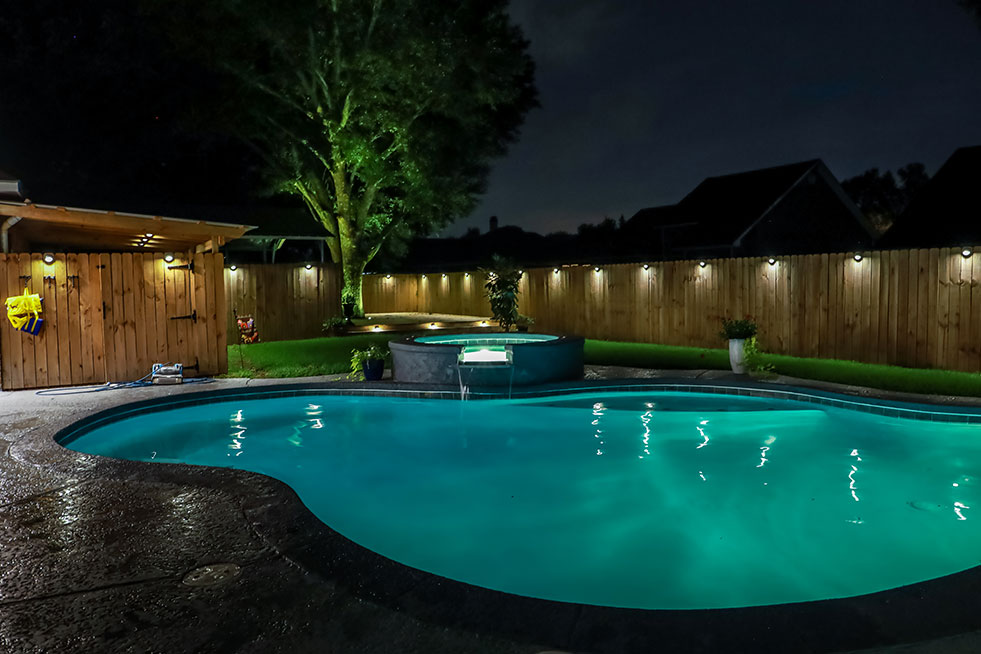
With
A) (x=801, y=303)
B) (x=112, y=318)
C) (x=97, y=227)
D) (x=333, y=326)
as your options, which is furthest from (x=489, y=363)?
(x=333, y=326)

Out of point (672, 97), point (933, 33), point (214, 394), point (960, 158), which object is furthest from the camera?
point (672, 97)

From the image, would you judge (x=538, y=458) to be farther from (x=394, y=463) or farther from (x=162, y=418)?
(x=162, y=418)

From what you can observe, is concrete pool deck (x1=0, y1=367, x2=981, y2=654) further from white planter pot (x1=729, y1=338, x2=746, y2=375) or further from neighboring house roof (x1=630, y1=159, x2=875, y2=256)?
neighboring house roof (x1=630, y1=159, x2=875, y2=256)

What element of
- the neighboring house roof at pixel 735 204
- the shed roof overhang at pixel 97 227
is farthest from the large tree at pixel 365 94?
the neighboring house roof at pixel 735 204

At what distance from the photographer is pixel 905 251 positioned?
977 centimetres

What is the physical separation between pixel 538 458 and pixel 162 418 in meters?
4.29

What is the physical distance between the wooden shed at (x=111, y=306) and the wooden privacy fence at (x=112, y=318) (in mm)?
12

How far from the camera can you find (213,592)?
2580 mm

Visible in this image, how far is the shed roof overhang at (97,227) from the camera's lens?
8.26m

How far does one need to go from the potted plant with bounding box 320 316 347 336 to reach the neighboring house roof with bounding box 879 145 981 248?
1581cm

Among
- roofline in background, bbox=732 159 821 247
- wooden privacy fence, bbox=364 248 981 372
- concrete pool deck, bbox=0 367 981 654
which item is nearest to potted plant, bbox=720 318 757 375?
wooden privacy fence, bbox=364 248 981 372

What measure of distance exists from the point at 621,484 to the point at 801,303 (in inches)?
279

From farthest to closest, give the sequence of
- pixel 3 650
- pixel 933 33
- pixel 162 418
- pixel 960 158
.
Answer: pixel 933 33, pixel 960 158, pixel 162 418, pixel 3 650

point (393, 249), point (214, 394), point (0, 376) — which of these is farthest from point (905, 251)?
point (393, 249)
